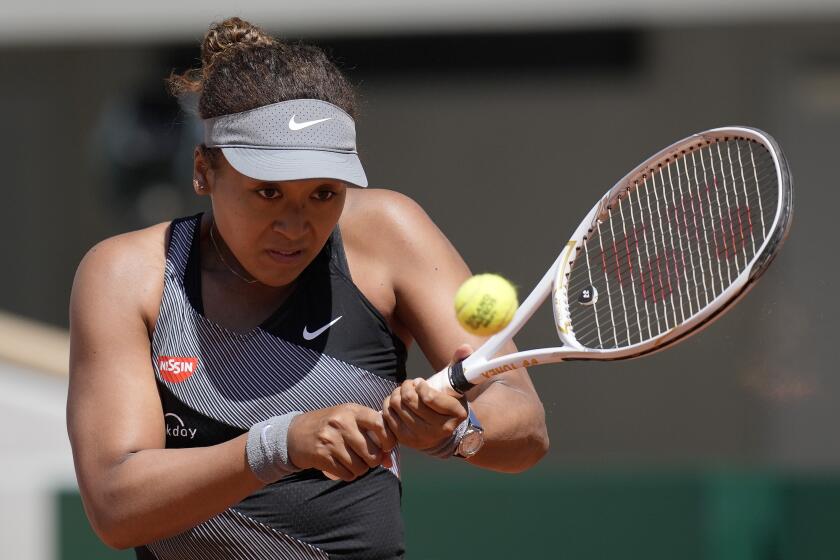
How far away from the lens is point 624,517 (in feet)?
15.3

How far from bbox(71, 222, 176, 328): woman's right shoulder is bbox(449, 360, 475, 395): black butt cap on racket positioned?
21.4 inches

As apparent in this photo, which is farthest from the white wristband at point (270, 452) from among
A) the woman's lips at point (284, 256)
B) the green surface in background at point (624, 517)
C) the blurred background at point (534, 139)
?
the blurred background at point (534, 139)

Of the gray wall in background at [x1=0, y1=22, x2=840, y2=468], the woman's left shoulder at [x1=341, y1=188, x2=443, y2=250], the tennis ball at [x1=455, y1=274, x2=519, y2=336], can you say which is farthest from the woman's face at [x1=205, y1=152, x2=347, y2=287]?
the gray wall in background at [x1=0, y1=22, x2=840, y2=468]

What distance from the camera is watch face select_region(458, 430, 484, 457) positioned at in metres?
2.21

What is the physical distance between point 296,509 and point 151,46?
A: 20.1 ft

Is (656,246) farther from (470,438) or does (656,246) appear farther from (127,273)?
(127,273)

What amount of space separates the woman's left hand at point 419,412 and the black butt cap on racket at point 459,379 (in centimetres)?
9

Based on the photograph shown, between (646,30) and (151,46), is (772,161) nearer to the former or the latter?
(646,30)

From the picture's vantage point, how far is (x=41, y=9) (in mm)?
7730

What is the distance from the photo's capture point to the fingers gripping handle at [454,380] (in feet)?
7.16

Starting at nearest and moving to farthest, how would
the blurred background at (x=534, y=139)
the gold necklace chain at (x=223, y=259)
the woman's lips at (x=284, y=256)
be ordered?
the woman's lips at (x=284, y=256), the gold necklace chain at (x=223, y=259), the blurred background at (x=534, y=139)

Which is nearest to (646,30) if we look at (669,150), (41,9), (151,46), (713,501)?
(151,46)

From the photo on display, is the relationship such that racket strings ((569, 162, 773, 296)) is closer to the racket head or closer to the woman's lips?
the racket head

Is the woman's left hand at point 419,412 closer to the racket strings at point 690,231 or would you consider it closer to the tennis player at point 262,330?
the tennis player at point 262,330
